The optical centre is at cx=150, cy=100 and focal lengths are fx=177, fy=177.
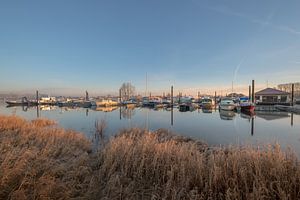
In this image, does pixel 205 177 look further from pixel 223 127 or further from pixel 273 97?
pixel 273 97

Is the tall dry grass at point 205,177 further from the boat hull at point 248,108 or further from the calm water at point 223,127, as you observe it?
the boat hull at point 248,108

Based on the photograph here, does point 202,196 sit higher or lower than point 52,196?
lower

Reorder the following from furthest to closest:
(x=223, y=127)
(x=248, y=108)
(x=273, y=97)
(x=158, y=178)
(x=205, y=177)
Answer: (x=273, y=97) → (x=248, y=108) → (x=223, y=127) → (x=158, y=178) → (x=205, y=177)

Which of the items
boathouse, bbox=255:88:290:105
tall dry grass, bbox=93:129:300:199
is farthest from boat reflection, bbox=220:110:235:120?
tall dry grass, bbox=93:129:300:199

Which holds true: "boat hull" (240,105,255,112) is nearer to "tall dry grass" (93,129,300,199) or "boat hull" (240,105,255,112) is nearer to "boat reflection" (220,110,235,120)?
"boat reflection" (220,110,235,120)

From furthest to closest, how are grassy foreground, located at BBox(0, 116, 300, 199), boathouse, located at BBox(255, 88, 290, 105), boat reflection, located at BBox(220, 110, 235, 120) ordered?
1. boathouse, located at BBox(255, 88, 290, 105)
2. boat reflection, located at BBox(220, 110, 235, 120)
3. grassy foreground, located at BBox(0, 116, 300, 199)

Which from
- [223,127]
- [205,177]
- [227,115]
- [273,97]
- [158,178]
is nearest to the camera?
[205,177]

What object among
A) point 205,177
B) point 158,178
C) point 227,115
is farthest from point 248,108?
point 158,178

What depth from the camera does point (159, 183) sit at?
15.6 ft

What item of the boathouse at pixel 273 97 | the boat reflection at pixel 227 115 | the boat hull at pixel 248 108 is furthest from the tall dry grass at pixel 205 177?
the boathouse at pixel 273 97

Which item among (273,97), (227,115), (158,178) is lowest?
(227,115)

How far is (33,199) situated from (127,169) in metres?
2.80

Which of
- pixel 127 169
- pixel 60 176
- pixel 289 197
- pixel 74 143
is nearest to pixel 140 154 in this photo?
pixel 127 169

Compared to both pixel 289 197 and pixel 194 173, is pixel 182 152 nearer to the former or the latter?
pixel 194 173
